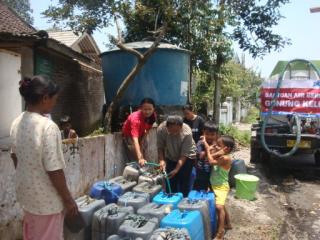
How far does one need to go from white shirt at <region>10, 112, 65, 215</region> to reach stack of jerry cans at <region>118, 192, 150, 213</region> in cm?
159

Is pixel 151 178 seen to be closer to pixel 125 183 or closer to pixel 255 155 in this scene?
pixel 125 183

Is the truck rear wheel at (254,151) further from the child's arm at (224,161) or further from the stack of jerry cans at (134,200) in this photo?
the stack of jerry cans at (134,200)

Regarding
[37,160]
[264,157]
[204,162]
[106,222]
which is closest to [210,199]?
[204,162]

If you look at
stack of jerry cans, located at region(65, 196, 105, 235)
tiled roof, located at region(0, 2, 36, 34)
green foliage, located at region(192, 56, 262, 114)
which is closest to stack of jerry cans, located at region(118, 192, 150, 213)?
stack of jerry cans, located at region(65, 196, 105, 235)

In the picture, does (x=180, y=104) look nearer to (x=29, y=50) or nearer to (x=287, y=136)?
(x=287, y=136)

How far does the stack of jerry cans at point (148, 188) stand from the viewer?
15.6 feet

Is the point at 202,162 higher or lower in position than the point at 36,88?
lower

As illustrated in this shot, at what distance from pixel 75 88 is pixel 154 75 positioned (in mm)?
2887

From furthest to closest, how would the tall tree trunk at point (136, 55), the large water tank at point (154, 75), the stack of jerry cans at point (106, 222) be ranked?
the large water tank at point (154, 75) < the tall tree trunk at point (136, 55) < the stack of jerry cans at point (106, 222)

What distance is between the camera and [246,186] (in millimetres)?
6625

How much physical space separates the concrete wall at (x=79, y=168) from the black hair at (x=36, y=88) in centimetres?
113

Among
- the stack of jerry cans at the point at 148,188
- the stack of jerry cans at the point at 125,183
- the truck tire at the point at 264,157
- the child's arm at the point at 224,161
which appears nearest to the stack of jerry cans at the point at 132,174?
the stack of jerry cans at the point at 125,183

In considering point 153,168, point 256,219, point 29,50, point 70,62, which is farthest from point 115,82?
point 256,219

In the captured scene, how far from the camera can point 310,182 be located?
848 cm
